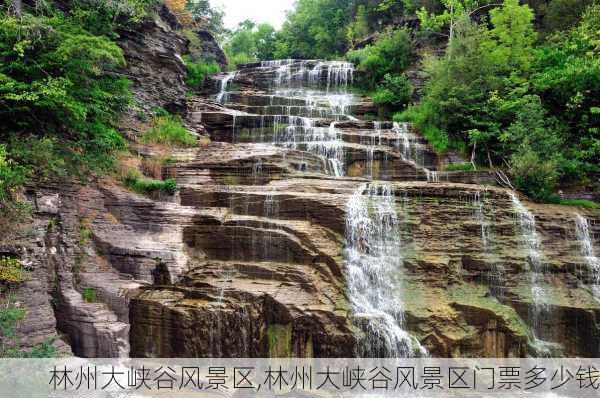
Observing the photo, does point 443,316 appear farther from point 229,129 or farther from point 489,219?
point 229,129

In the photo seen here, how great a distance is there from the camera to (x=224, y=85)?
2561 cm

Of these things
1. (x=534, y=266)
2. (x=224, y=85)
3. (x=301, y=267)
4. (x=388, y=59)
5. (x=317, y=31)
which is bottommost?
(x=301, y=267)

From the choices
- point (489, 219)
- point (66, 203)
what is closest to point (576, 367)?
point (489, 219)

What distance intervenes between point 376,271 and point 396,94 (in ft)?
45.0

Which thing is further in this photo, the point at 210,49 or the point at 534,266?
the point at 210,49

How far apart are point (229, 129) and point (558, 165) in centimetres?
1271

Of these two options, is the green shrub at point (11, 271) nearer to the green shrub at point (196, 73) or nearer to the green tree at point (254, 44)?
the green shrub at point (196, 73)

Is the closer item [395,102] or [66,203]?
[66,203]

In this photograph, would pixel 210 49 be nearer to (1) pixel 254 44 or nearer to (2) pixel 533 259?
(1) pixel 254 44

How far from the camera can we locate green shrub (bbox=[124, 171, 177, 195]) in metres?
13.6

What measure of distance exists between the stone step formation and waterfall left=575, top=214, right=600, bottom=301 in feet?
0.11

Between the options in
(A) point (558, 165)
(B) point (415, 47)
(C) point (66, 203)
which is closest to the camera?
(C) point (66, 203)

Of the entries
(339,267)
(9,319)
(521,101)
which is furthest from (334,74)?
(9,319)

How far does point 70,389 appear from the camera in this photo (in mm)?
7480
